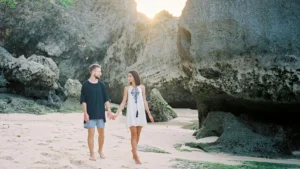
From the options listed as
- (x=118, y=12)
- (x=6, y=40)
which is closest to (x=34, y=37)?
(x=6, y=40)

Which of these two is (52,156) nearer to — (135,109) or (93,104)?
(93,104)

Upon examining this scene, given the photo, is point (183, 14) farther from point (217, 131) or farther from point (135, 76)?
point (135, 76)

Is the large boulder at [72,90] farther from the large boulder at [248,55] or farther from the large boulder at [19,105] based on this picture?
the large boulder at [248,55]

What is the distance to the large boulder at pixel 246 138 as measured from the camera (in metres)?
7.53

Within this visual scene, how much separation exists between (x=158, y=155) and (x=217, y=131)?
10.3 ft

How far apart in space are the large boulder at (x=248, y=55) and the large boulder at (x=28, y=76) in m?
9.39

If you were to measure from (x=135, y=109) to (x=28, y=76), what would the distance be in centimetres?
1213

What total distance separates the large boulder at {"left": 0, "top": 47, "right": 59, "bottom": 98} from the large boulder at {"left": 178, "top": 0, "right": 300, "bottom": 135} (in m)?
9.39

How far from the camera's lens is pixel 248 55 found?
321 inches

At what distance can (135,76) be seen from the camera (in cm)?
548

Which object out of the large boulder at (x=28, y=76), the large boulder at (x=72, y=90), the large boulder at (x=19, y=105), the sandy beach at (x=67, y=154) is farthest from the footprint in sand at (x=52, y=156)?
the large boulder at (x=72, y=90)

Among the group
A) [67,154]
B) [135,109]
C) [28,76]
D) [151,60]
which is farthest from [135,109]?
[151,60]

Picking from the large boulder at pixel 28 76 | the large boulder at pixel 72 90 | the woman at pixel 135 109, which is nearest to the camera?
the woman at pixel 135 109

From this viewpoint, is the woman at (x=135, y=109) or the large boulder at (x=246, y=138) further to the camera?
the large boulder at (x=246, y=138)
